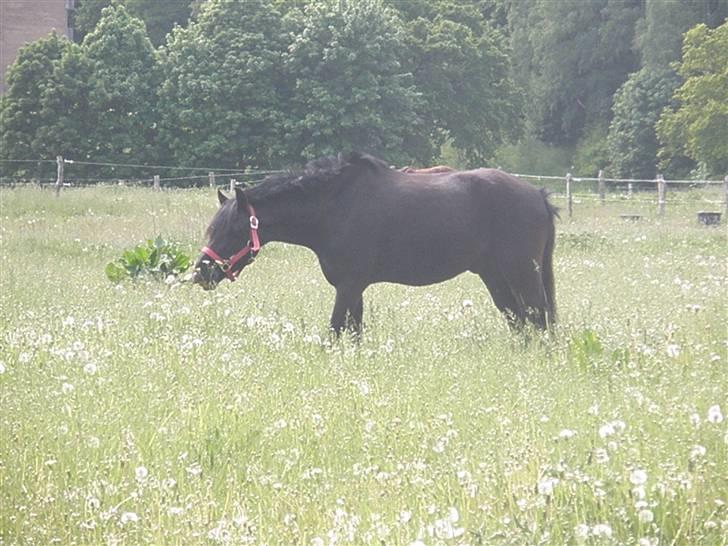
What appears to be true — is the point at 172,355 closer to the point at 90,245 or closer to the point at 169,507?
the point at 169,507

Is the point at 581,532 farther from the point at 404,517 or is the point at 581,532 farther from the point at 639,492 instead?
the point at 404,517

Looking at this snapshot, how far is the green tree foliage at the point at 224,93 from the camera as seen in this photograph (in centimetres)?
5000

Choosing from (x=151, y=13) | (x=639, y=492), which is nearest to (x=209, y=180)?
(x=151, y=13)

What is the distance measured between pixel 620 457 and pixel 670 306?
577cm

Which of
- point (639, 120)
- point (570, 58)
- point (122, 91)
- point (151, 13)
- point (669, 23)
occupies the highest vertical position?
point (151, 13)

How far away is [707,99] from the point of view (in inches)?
2098

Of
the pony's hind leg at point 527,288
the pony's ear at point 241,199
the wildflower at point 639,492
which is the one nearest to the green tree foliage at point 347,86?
the pony's ear at point 241,199

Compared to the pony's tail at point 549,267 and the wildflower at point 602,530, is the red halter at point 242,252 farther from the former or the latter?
the wildflower at point 602,530

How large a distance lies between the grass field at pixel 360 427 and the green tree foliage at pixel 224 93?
4002 centimetres

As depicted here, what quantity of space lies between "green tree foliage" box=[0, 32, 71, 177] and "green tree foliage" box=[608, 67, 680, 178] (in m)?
31.4

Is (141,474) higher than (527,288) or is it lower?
lower

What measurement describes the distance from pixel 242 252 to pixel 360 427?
4.16 m

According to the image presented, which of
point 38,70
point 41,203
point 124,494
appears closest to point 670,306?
point 124,494

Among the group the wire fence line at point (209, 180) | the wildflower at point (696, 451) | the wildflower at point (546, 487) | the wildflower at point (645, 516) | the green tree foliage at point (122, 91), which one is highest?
the green tree foliage at point (122, 91)
